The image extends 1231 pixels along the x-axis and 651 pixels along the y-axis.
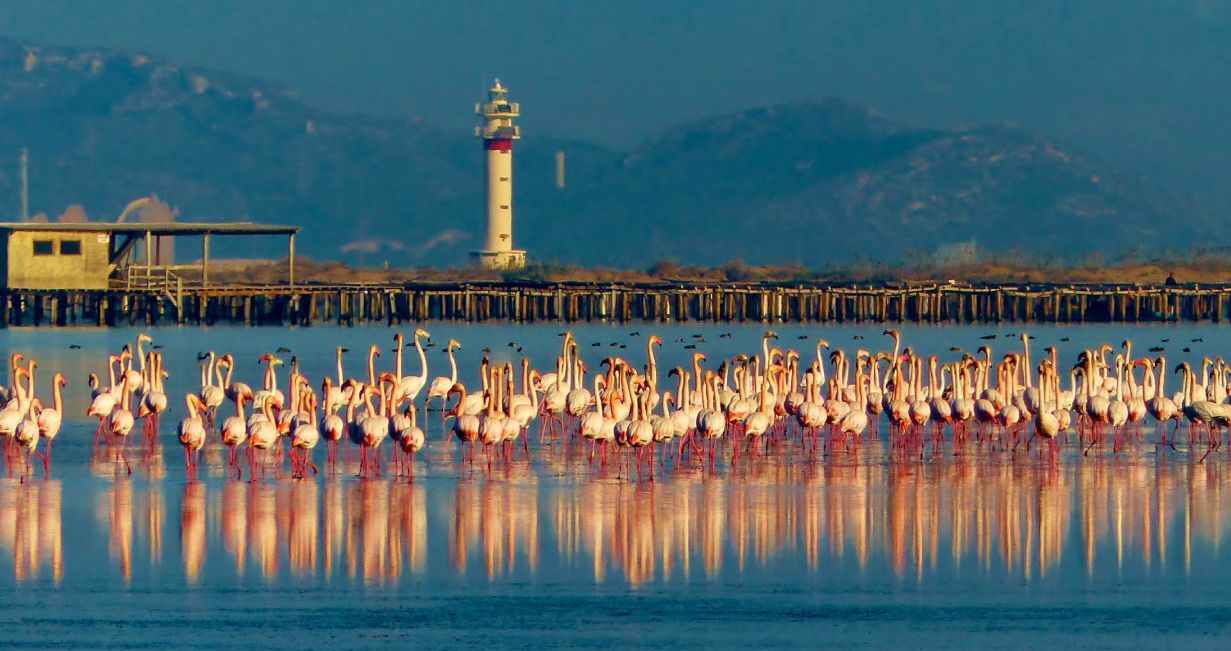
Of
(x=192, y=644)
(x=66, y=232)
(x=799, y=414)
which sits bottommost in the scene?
(x=192, y=644)

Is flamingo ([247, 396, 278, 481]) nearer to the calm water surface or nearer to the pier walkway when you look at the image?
the calm water surface

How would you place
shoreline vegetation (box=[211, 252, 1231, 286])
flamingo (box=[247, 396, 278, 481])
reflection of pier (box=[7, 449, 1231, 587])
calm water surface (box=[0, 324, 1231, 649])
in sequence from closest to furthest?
calm water surface (box=[0, 324, 1231, 649]) → reflection of pier (box=[7, 449, 1231, 587]) → flamingo (box=[247, 396, 278, 481]) → shoreline vegetation (box=[211, 252, 1231, 286])

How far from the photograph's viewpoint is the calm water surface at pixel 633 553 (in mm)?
20938

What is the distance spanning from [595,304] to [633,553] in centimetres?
8714

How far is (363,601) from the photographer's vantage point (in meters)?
22.1

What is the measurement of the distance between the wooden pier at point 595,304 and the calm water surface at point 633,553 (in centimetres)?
5795

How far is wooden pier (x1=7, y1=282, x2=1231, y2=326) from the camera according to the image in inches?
3597

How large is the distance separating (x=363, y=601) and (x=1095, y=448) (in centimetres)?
1625

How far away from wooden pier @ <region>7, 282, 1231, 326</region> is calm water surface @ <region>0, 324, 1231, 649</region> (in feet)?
190

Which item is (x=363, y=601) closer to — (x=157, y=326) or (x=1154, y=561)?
(x=1154, y=561)

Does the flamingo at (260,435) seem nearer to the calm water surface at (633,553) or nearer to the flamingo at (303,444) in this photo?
the flamingo at (303,444)

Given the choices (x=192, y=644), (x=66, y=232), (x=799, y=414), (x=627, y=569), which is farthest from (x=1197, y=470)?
(x=66, y=232)

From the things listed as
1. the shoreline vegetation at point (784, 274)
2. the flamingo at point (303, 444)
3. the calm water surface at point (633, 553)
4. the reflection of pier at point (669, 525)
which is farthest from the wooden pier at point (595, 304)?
the reflection of pier at point (669, 525)

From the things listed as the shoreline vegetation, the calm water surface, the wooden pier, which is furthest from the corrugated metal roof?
the calm water surface
